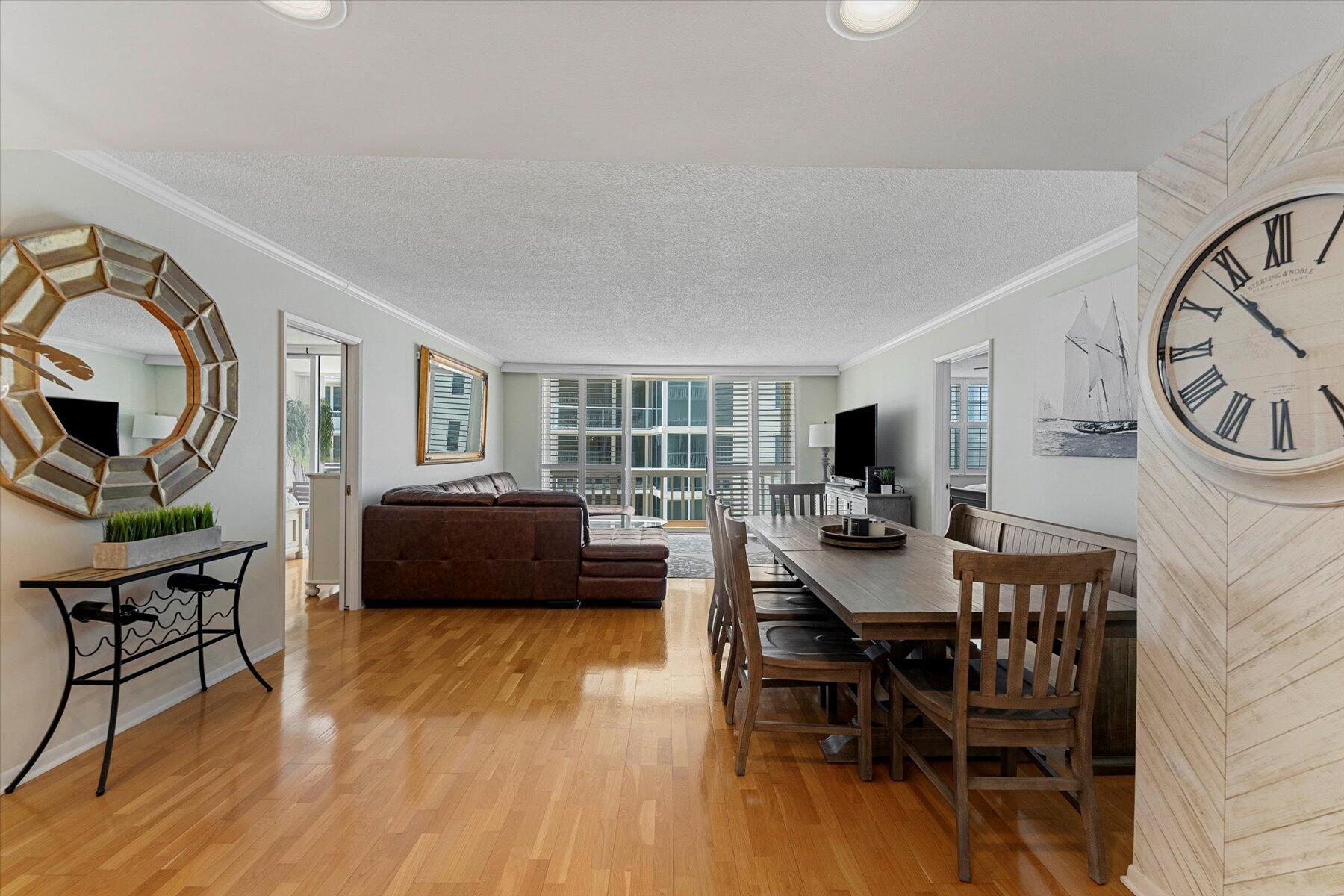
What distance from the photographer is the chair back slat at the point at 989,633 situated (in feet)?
5.86

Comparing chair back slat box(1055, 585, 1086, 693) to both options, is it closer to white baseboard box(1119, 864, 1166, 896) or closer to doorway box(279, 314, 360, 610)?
white baseboard box(1119, 864, 1166, 896)

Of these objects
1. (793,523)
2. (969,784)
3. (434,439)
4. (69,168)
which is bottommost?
(969,784)

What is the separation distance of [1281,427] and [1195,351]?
0.98 feet

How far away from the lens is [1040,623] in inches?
71.6

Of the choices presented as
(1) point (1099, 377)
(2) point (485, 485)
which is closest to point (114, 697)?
(2) point (485, 485)

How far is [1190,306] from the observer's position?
162cm

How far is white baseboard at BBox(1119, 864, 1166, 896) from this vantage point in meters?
1.72

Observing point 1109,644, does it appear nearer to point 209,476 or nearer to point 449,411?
point 209,476

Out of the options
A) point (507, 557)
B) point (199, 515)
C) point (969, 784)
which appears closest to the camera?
point (969, 784)

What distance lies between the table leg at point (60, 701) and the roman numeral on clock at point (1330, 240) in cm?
372

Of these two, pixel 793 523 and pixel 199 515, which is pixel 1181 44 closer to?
pixel 793 523

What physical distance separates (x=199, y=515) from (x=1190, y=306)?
3705 mm

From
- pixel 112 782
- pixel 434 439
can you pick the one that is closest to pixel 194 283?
pixel 112 782

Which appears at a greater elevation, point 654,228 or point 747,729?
point 654,228
